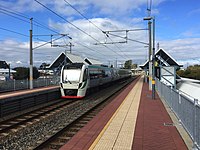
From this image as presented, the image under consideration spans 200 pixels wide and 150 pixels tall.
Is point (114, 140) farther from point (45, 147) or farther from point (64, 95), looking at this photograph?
point (64, 95)

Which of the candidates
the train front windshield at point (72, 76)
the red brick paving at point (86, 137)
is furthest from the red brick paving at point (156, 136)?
the train front windshield at point (72, 76)

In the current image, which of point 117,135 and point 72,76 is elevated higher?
point 72,76

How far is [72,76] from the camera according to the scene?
1870 centimetres

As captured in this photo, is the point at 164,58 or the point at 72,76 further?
the point at 164,58

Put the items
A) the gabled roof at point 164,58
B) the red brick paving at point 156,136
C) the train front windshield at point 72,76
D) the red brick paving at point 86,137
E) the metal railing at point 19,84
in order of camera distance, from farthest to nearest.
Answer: the gabled roof at point 164,58 < the metal railing at point 19,84 < the train front windshield at point 72,76 < the red brick paving at point 86,137 < the red brick paving at point 156,136

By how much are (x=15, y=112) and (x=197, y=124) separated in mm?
10150

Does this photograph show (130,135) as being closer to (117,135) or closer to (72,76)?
(117,135)

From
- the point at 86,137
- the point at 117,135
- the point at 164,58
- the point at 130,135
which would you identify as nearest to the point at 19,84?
the point at 86,137

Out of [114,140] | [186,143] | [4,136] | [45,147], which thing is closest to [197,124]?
[186,143]

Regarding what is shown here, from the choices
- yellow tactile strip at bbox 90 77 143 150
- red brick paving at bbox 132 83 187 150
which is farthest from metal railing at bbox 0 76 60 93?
red brick paving at bbox 132 83 187 150

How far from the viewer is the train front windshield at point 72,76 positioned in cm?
1858

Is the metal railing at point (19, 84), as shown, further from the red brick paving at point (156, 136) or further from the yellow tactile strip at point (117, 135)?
the red brick paving at point (156, 136)

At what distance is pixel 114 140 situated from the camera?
6.95 m

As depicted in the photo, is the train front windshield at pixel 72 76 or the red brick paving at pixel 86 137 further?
the train front windshield at pixel 72 76
